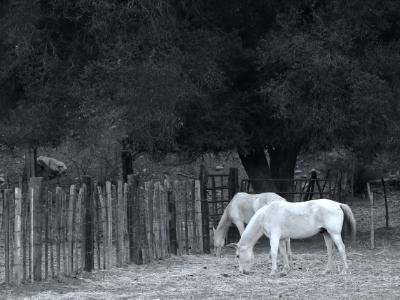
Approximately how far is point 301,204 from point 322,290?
105 inches

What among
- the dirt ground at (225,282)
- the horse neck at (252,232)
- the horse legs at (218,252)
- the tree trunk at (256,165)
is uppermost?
the tree trunk at (256,165)

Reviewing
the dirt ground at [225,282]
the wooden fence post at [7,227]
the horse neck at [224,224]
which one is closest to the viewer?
the dirt ground at [225,282]

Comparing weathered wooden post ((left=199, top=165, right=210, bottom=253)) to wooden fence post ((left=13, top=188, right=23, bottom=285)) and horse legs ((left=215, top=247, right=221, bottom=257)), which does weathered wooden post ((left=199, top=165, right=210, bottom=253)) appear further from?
wooden fence post ((left=13, top=188, right=23, bottom=285))

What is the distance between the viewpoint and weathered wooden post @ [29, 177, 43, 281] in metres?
12.8

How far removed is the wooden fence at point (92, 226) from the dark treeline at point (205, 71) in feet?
5.12

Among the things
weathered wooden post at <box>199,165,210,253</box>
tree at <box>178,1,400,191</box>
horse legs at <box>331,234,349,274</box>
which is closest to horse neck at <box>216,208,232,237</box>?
weathered wooden post at <box>199,165,210,253</box>

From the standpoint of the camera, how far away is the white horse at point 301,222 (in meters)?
14.4

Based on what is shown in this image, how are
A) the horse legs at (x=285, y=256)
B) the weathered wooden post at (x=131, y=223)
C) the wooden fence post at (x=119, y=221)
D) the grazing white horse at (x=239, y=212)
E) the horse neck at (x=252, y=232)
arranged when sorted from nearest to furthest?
the horse legs at (x=285, y=256)
the horse neck at (x=252, y=232)
the wooden fence post at (x=119, y=221)
the weathered wooden post at (x=131, y=223)
the grazing white horse at (x=239, y=212)

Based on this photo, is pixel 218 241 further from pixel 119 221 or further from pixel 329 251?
pixel 329 251

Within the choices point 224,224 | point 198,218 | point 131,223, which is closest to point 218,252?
point 224,224

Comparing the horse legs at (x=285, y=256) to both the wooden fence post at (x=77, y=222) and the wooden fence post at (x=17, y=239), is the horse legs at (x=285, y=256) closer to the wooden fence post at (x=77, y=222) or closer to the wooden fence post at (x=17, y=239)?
the wooden fence post at (x=77, y=222)

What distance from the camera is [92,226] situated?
47.5 ft

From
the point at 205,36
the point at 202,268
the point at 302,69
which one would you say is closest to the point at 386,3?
the point at 302,69

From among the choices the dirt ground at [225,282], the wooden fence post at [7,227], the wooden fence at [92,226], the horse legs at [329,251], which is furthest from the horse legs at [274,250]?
the wooden fence post at [7,227]
